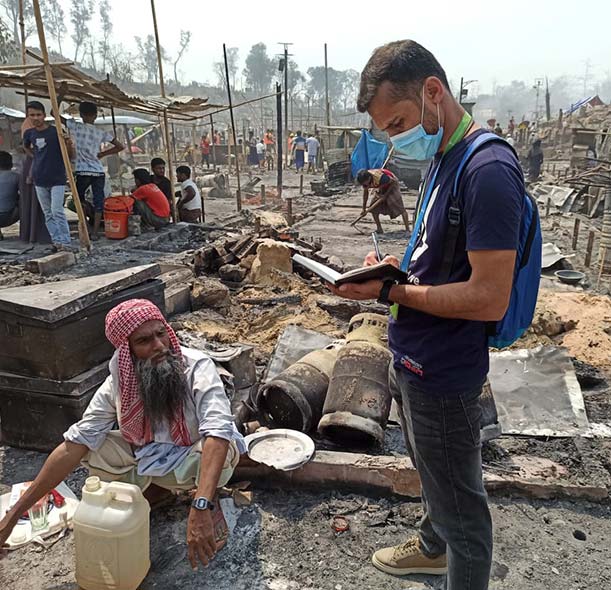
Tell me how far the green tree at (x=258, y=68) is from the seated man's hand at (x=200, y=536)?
9362 cm

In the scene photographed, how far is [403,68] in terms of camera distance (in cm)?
165

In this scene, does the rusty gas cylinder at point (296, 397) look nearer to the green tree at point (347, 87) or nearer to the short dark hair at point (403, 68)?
the short dark hair at point (403, 68)

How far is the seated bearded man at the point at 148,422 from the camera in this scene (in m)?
2.49

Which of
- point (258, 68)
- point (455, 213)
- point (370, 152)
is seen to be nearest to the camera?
point (455, 213)

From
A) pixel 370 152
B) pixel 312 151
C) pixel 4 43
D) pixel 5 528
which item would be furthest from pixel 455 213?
pixel 4 43

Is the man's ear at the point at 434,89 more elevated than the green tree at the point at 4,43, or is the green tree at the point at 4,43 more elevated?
the green tree at the point at 4,43

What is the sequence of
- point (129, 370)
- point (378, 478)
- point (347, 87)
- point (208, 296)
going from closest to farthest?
point (129, 370), point (378, 478), point (208, 296), point (347, 87)

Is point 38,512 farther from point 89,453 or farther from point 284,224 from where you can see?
point 284,224

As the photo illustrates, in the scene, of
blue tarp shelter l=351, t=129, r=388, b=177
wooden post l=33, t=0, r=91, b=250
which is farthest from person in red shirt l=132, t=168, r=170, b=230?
blue tarp shelter l=351, t=129, r=388, b=177

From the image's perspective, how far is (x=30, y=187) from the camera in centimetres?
883

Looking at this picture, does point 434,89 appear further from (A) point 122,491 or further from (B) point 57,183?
(B) point 57,183

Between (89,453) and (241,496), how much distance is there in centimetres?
90

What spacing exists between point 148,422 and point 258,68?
317 feet

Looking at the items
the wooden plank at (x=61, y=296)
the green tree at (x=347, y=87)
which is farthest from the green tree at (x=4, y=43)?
the green tree at (x=347, y=87)
